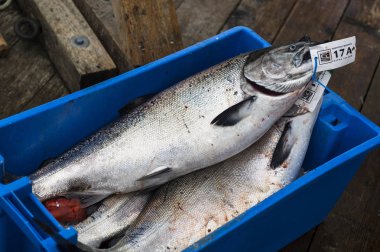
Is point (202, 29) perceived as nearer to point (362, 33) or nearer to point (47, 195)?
point (362, 33)

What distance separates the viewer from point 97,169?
1.80 m

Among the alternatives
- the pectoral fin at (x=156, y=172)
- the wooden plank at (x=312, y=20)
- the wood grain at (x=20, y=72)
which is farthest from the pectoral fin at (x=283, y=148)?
the wood grain at (x=20, y=72)

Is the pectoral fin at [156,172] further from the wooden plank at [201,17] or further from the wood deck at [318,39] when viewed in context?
the wooden plank at [201,17]

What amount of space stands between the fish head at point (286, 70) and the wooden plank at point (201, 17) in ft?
Answer: 3.75

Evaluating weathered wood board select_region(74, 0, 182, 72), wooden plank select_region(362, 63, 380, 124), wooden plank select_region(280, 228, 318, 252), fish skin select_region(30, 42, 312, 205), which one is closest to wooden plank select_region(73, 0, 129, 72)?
weathered wood board select_region(74, 0, 182, 72)

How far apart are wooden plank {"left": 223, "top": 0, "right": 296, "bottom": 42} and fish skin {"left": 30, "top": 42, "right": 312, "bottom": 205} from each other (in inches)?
47.3

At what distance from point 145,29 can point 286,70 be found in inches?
31.8

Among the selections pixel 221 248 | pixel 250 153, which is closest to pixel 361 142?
pixel 250 153

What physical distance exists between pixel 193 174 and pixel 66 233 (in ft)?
2.14

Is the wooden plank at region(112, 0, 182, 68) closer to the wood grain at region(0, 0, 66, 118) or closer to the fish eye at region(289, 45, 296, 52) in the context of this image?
the wood grain at region(0, 0, 66, 118)

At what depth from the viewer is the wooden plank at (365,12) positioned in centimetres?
316

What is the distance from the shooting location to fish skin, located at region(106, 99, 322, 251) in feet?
5.66

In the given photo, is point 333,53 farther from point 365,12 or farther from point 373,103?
point 365,12

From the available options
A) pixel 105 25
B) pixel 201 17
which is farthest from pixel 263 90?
pixel 201 17
